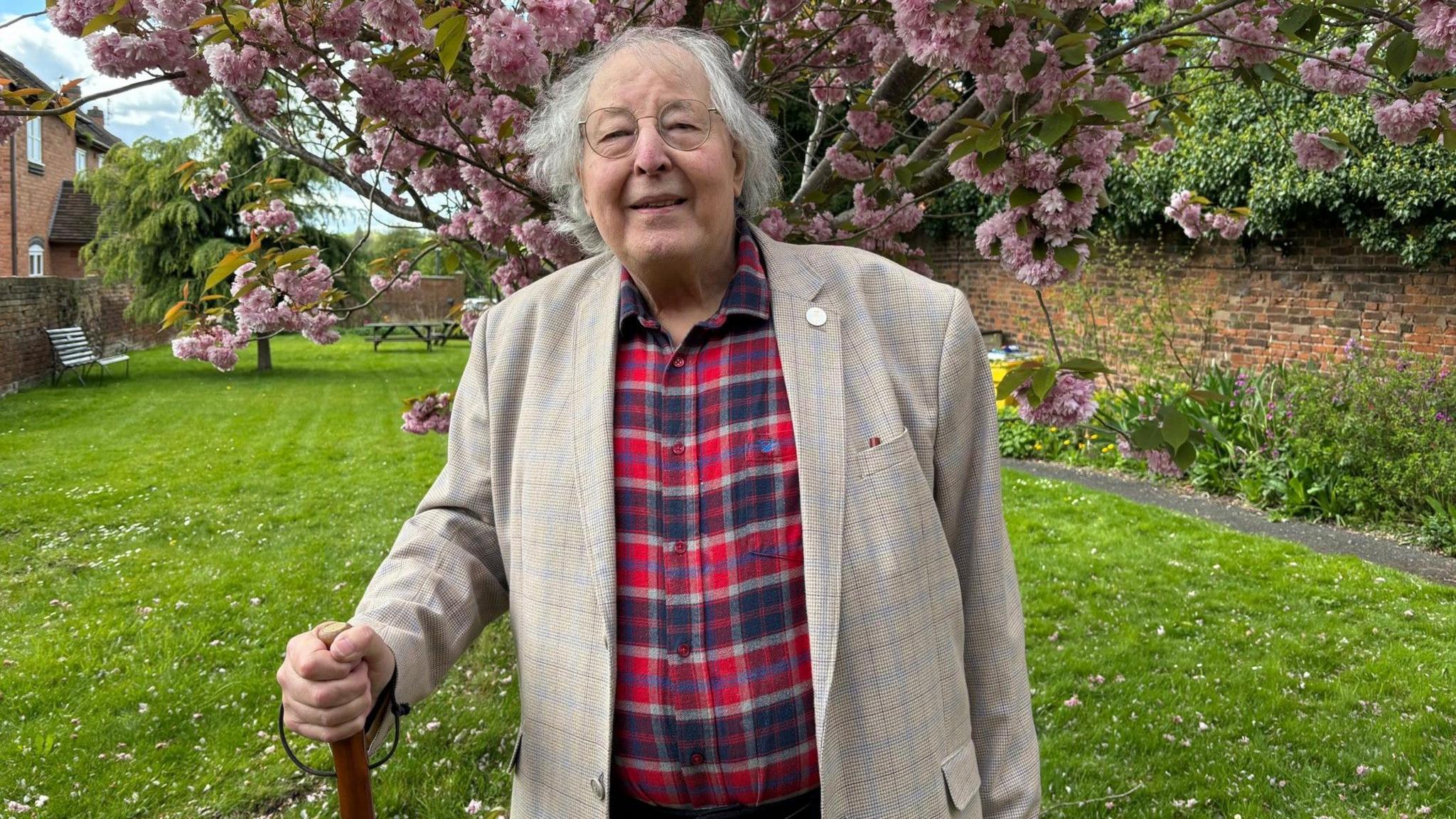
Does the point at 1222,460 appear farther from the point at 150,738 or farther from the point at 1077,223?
the point at 150,738

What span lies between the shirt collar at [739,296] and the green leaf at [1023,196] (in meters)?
0.77

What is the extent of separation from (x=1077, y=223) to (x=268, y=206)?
3157mm

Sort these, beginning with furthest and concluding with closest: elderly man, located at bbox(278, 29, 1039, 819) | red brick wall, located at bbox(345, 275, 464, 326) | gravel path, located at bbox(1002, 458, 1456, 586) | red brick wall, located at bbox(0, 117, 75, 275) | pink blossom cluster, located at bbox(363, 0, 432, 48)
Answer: red brick wall, located at bbox(345, 275, 464, 326) < red brick wall, located at bbox(0, 117, 75, 275) < gravel path, located at bbox(1002, 458, 1456, 586) < pink blossom cluster, located at bbox(363, 0, 432, 48) < elderly man, located at bbox(278, 29, 1039, 819)

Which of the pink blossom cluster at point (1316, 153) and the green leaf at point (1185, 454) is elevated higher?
the pink blossom cluster at point (1316, 153)

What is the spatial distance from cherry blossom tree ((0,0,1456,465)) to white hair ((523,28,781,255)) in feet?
0.76

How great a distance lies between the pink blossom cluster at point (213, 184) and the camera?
13.5ft

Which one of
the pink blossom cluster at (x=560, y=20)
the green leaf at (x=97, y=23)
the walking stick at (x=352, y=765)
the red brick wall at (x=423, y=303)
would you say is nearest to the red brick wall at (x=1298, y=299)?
the pink blossom cluster at (x=560, y=20)

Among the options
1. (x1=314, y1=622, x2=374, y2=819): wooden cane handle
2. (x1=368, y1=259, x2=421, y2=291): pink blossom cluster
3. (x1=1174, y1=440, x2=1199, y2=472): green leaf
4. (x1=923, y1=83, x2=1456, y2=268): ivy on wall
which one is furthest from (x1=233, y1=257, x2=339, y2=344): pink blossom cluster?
(x1=923, y1=83, x2=1456, y2=268): ivy on wall

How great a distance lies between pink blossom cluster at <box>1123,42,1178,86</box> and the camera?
2.83 m

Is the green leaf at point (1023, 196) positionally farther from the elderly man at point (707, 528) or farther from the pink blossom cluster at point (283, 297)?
the pink blossom cluster at point (283, 297)

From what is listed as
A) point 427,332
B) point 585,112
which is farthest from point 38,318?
point 585,112

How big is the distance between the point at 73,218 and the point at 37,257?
65.4 inches

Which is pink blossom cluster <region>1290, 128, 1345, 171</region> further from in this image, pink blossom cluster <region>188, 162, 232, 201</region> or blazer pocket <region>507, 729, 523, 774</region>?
pink blossom cluster <region>188, 162, 232, 201</region>

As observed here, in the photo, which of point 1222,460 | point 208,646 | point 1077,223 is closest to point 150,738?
point 208,646
